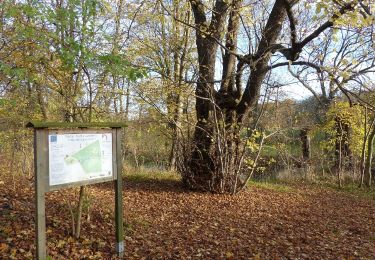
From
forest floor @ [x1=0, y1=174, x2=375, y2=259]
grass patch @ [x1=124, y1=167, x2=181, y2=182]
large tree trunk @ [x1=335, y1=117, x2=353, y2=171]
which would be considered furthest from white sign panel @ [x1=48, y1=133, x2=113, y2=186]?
large tree trunk @ [x1=335, y1=117, x2=353, y2=171]

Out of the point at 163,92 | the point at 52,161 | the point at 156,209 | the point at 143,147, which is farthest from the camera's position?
the point at 143,147

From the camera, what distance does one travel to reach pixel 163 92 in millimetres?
10648

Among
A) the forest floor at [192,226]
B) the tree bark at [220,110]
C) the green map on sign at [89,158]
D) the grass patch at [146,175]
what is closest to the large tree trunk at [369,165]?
the forest floor at [192,226]

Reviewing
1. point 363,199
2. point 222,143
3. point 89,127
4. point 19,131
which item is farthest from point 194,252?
point 363,199

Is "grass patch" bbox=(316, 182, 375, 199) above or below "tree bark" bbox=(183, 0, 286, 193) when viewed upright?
below

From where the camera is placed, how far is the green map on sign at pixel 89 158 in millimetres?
4078

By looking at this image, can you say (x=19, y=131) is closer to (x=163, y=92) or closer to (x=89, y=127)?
(x=163, y=92)

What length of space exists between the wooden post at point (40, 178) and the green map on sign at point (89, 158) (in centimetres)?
30

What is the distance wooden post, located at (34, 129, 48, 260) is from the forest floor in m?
0.73

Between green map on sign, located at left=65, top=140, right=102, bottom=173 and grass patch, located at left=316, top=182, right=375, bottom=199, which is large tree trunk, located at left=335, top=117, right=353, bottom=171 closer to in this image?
grass patch, located at left=316, top=182, right=375, bottom=199

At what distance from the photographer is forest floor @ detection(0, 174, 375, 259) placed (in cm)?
489

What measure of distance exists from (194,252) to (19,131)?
19.8 ft

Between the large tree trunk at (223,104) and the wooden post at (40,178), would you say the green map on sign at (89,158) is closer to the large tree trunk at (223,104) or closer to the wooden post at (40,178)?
the wooden post at (40,178)

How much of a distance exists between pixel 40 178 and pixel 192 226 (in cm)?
334
